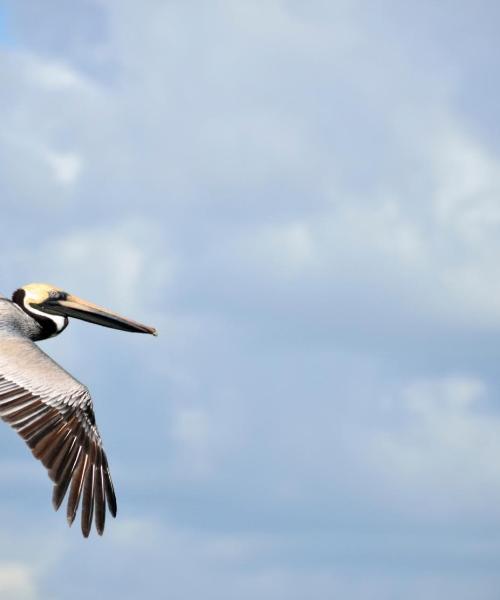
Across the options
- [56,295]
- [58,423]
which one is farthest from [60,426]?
[56,295]

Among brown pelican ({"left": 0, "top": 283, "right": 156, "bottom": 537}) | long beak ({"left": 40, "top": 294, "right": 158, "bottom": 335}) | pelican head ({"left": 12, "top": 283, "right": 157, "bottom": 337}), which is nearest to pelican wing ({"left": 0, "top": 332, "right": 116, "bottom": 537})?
brown pelican ({"left": 0, "top": 283, "right": 156, "bottom": 537})

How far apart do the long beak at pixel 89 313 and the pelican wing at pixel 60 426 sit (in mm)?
4013

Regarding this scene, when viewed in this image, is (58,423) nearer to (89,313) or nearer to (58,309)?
(58,309)

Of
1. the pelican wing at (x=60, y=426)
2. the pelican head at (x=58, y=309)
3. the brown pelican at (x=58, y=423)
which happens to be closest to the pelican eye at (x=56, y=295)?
the pelican head at (x=58, y=309)

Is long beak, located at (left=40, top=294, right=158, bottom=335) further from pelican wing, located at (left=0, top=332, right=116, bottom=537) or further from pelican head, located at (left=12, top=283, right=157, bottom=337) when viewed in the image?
pelican wing, located at (left=0, top=332, right=116, bottom=537)

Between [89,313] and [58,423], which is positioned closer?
[58,423]

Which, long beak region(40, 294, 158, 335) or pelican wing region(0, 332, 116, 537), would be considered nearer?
pelican wing region(0, 332, 116, 537)

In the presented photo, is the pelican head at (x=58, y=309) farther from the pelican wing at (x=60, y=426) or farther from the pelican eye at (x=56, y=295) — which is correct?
the pelican wing at (x=60, y=426)

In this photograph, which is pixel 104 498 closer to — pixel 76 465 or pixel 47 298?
pixel 76 465

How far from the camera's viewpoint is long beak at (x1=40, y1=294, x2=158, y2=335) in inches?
979

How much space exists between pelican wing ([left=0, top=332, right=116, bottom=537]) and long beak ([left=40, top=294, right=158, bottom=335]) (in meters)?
4.01

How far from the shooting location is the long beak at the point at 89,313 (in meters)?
24.9

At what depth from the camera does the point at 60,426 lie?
65.7ft

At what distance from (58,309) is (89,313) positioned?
701 millimetres
